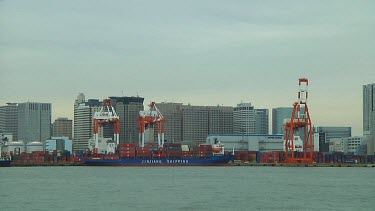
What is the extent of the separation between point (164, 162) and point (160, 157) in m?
1.32

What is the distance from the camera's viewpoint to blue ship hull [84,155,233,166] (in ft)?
481

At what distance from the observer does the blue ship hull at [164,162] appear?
14675 centimetres

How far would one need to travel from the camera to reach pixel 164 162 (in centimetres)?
15038
